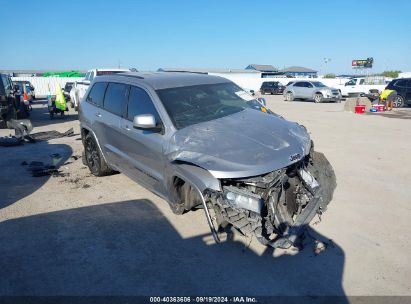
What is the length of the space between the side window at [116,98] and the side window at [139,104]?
→ 0.21 meters

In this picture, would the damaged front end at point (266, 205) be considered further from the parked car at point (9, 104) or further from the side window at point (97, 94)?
the parked car at point (9, 104)

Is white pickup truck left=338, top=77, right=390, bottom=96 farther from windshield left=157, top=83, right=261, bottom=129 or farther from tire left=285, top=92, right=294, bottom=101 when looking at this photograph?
windshield left=157, top=83, right=261, bottom=129

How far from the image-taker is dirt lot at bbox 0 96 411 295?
3.02 metres

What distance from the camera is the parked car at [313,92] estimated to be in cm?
2389

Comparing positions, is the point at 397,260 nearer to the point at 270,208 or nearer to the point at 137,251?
the point at 270,208

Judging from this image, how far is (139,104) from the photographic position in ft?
15.2

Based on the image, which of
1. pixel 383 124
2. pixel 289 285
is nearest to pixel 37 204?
pixel 289 285

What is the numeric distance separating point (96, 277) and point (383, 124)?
12034 millimetres

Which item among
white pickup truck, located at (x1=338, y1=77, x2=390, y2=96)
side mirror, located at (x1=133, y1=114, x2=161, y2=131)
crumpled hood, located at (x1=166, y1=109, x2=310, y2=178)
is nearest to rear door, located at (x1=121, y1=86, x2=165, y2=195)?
side mirror, located at (x1=133, y1=114, x2=161, y2=131)

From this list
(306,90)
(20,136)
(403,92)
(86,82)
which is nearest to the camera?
(20,136)

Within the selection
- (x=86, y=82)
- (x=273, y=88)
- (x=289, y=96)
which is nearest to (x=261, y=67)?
→ (x=273, y=88)

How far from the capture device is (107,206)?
4.86 m

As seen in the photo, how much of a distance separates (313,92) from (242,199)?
912 inches

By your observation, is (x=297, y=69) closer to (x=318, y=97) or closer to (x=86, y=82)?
(x=318, y=97)
